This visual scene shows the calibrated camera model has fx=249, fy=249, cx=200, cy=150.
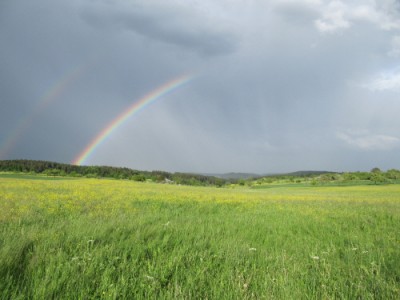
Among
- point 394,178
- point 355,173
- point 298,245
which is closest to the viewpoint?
point 298,245

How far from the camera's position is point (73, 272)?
10.6 ft

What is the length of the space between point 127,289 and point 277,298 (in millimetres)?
1832

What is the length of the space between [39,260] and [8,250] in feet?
1.83

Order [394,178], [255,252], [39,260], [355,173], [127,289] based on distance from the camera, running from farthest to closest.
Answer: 1. [355,173]
2. [394,178]
3. [255,252]
4. [39,260]
5. [127,289]

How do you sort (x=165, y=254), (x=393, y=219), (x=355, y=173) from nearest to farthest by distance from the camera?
(x=165, y=254) < (x=393, y=219) < (x=355, y=173)

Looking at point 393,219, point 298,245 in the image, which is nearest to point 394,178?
point 393,219

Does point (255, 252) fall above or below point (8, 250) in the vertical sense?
below

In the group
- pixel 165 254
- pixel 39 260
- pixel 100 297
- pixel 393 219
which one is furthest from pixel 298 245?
pixel 393 219

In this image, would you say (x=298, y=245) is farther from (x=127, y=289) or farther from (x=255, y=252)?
(x=127, y=289)

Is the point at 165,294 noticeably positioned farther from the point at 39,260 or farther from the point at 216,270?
the point at 39,260

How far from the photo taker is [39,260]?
3559mm

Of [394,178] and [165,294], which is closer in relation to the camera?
[165,294]

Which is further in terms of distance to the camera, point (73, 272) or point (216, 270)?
point (216, 270)

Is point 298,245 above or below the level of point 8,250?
below
